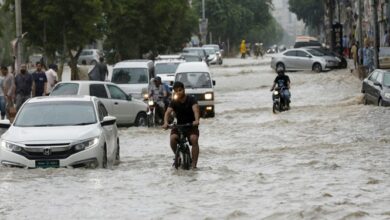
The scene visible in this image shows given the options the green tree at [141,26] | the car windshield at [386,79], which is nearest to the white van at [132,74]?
the car windshield at [386,79]

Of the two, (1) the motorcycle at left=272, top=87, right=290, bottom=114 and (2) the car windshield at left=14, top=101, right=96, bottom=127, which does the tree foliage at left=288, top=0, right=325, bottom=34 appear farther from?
(2) the car windshield at left=14, top=101, right=96, bottom=127

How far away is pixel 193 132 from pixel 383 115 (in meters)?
12.3

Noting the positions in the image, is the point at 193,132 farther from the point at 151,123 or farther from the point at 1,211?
the point at 151,123

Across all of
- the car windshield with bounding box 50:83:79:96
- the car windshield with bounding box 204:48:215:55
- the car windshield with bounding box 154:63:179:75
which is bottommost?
the car windshield with bounding box 50:83:79:96

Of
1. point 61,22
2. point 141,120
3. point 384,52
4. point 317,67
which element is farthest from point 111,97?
point 317,67

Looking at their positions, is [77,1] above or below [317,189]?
above

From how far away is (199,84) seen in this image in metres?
31.6

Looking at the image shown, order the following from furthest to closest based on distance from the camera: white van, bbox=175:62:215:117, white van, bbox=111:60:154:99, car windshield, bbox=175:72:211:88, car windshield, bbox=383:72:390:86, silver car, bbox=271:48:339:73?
silver car, bbox=271:48:339:73
white van, bbox=111:60:154:99
car windshield, bbox=175:72:211:88
white van, bbox=175:62:215:117
car windshield, bbox=383:72:390:86

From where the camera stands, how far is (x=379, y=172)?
15.8 m

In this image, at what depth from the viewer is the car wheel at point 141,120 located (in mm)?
27219

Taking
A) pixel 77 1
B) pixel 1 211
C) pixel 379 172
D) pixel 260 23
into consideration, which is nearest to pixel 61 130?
pixel 1 211

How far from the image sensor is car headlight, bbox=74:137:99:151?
51.2ft

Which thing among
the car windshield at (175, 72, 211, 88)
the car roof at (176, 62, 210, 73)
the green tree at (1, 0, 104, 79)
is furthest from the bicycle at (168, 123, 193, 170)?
the green tree at (1, 0, 104, 79)

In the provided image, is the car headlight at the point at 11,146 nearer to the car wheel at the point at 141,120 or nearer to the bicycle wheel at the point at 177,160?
the bicycle wheel at the point at 177,160
